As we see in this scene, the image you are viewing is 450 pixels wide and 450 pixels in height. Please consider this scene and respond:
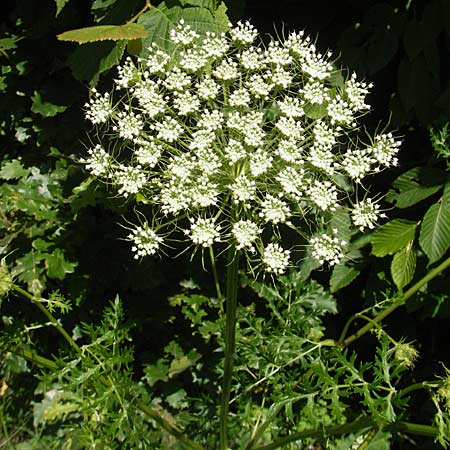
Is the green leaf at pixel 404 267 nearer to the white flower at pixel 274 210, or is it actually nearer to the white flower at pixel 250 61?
the white flower at pixel 274 210

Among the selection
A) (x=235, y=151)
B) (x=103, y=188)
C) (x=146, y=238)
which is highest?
(x=235, y=151)

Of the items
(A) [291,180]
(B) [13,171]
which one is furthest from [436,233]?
(B) [13,171]

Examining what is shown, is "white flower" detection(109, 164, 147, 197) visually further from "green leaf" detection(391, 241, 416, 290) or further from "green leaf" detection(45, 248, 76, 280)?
"green leaf" detection(45, 248, 76, 280)

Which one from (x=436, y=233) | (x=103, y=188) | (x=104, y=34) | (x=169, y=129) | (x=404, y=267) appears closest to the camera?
(x=104, y=34)

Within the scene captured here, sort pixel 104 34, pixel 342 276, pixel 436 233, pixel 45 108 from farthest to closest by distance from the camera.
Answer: pixel 45 108
pixel 342 276
pixel 436 233
pixel 104 34

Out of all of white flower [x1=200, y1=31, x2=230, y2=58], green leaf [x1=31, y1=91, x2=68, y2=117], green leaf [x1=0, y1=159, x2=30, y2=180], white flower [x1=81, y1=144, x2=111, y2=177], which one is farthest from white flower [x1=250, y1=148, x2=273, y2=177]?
green leaf [x1=0, y1=159, x2=30, y2=180]

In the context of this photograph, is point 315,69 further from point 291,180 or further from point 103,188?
point 103,188

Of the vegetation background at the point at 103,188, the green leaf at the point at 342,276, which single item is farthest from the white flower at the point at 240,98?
the green leaf at the point at 342,276

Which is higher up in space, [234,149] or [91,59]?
[91,59]
